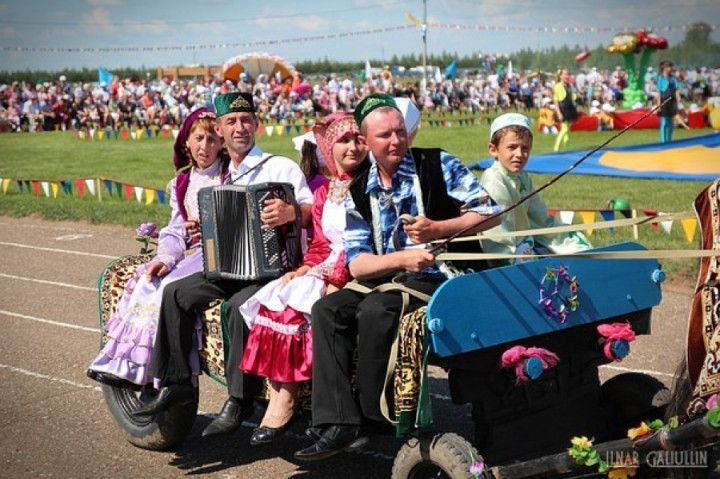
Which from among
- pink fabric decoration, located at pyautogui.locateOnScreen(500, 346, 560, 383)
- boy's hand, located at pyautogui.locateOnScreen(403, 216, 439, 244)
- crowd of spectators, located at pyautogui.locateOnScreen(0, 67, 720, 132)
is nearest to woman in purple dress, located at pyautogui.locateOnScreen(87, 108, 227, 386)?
boy's hand, located at pyautogui.locateOnScreen(403, 216, 439, 244)

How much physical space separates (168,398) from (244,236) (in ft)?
3.44

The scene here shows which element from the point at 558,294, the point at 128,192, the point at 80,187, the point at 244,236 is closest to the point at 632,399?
the point at 558,294

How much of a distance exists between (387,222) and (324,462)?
1708 mm

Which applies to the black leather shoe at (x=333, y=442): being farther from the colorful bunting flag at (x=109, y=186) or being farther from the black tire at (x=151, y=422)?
the colorful bunting flag at (x=109, y=186)

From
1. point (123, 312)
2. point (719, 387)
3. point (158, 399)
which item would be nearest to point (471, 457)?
point (719, 387)

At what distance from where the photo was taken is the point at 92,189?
754 inches

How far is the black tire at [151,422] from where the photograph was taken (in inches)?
253

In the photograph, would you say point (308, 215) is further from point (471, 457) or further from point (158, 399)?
point (471, 457)

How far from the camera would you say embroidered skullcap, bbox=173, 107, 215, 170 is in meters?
6.55

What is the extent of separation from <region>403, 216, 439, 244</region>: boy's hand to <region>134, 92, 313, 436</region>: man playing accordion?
1116 mm

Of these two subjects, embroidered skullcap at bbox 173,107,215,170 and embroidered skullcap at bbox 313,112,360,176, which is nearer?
embroidered skullcap at bbox 313,112,360,176

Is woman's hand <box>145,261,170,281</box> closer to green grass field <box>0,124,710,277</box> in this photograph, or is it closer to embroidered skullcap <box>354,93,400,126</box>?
embroidered skullcap <box>354,93,400,126</box>

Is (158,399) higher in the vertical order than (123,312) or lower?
lower

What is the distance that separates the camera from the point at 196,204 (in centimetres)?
670
